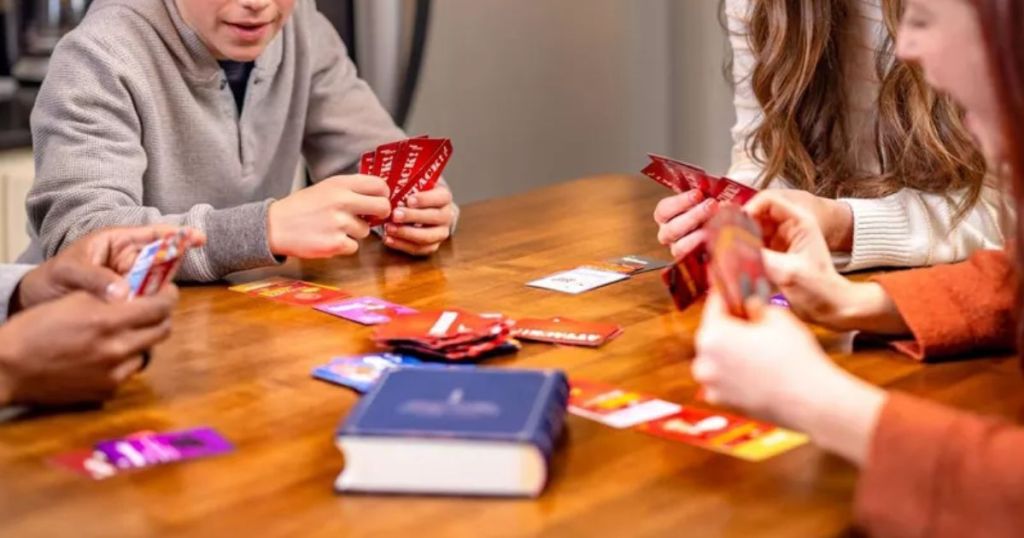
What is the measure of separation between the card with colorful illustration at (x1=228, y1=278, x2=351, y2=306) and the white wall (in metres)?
2.12

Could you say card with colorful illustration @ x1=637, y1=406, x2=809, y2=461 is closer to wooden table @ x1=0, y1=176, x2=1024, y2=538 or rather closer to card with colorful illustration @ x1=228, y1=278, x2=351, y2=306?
wooden table @ x1=0, y1=176, x2=1024, y2=538

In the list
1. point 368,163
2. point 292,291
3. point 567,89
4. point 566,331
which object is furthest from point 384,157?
point 567,89

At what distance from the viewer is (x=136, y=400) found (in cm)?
138

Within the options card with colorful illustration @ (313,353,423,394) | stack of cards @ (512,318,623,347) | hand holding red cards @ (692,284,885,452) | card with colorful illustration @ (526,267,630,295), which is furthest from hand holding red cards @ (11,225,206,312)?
hand holding red cards @ (692,284,885,452)

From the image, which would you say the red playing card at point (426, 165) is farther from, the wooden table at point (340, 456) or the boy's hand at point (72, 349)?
the boy's hand at point (72, 349)

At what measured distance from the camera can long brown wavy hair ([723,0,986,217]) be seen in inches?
77.6

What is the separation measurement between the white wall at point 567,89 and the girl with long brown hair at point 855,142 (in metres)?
1.69

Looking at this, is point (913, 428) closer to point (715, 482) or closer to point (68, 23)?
point (715, 482)

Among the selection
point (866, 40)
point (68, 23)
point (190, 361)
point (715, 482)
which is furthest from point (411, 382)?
point (68, 23)

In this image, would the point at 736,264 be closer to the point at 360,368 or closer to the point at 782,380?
the point at 782,380

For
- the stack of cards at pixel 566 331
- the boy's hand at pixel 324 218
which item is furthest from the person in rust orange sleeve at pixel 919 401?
the boy's hand at pixel 324 218

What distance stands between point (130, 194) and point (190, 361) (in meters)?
0.55

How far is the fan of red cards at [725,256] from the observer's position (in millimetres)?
1184

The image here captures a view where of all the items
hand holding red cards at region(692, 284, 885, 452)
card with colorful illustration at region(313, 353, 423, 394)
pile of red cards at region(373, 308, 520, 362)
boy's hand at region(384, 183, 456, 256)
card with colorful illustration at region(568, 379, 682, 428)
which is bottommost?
boy's hand at region(384, 183, 456, 256)
